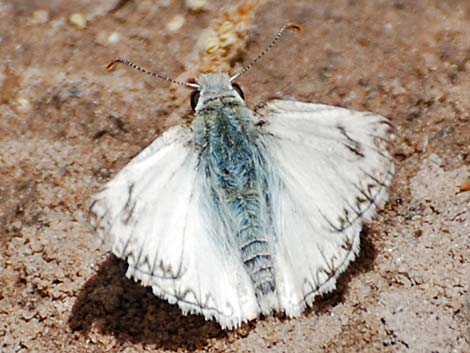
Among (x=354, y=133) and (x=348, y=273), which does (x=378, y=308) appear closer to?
(x=348, y=273)

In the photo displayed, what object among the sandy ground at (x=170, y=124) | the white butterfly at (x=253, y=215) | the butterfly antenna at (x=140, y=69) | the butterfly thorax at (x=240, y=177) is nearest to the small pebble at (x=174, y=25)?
the sandy ground at (x=170, y=124)

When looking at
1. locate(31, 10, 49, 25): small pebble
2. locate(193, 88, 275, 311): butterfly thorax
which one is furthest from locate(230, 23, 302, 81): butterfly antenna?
locate(31, 10, 49, 25): small pebble

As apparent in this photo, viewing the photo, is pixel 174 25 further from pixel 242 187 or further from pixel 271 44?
pixel 242 187

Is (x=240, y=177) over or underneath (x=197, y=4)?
underneath

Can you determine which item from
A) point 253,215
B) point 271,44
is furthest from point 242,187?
point 271,44

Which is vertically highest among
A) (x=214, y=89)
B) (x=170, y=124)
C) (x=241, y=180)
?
(x=214, y=89)

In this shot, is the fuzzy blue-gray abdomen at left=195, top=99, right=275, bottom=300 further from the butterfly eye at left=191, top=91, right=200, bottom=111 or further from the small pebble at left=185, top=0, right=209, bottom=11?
the small pebble at left=185, top=0, right=209, bottom=11

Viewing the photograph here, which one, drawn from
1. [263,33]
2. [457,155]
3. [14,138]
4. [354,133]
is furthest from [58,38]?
[457,155]

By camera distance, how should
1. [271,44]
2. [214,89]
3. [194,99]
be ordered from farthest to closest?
[271,44] < [194,99] < [214,89]
